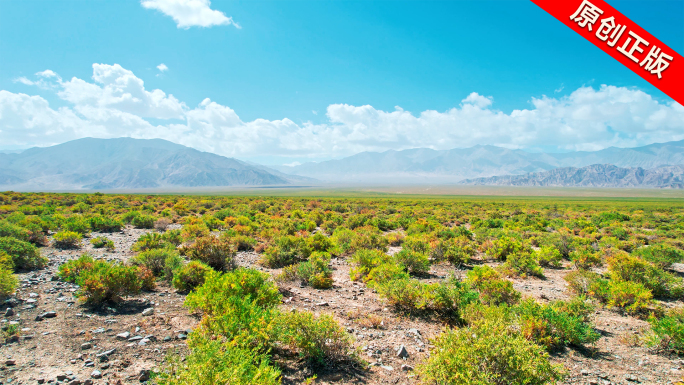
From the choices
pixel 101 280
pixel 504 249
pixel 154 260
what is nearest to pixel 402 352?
pixel 101 280

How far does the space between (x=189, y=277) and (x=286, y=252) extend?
4.28 m

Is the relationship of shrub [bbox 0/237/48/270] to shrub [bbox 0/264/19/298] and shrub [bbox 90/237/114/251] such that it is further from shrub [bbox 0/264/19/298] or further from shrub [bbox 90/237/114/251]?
shrub [bbox 90/237/114/251]

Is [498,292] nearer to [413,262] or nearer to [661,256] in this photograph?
[413,262]

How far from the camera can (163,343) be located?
17.3 feet

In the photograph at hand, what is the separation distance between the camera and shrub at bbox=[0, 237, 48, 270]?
8.56 meters

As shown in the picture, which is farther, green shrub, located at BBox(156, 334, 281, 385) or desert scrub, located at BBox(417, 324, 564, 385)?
desert scrub, located at BBox(417, 324, 564, 385)

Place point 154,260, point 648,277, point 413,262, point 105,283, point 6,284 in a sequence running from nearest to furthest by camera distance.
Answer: point 6,284 → point 105,283 → point 648,277 → point 154,260 → point 413,262

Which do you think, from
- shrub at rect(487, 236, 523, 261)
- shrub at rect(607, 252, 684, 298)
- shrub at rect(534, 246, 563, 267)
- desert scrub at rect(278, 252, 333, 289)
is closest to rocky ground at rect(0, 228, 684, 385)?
desert scrub at rect(278, 252, 333, 289)

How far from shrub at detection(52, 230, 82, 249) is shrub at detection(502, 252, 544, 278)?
18.0m

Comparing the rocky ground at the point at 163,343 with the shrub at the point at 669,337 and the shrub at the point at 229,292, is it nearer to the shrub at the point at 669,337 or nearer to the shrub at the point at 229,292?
the shrub at the point at 669,337

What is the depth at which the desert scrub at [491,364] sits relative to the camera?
3.60 m

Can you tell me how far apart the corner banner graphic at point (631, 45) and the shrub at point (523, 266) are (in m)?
6.71

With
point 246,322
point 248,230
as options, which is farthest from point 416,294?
point 248,230

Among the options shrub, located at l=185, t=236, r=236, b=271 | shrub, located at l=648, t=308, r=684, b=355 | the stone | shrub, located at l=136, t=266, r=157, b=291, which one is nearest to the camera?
the stone
